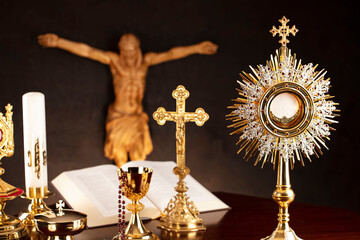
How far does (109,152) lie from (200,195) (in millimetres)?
2704

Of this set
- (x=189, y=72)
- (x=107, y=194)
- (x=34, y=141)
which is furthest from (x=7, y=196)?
(x=189, y=72)

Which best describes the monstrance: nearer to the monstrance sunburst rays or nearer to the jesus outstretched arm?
the monstrance sunburst rays

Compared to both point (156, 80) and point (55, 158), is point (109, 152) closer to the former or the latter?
point (55, 158)

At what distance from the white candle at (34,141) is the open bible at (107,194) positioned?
0.21 m

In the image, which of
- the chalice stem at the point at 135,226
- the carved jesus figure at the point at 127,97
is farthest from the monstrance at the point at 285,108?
the carved jesus figure at the point at 127,97

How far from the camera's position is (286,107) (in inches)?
70.0

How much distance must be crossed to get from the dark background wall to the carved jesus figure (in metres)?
0.15

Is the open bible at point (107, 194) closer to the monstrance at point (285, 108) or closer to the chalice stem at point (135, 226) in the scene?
the chalice stem at point (135, 226)

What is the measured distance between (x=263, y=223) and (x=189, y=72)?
10.9 feet

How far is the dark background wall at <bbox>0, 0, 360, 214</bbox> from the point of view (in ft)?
15.4

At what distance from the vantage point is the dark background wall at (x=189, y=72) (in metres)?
4.71

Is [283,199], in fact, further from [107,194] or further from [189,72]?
[189,72]

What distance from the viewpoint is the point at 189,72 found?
17.4ft

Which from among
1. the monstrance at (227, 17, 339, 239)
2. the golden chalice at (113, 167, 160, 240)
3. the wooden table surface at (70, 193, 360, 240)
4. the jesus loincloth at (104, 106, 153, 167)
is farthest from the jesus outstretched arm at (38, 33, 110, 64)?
the monstrance at (227, 17, 339, 239)
